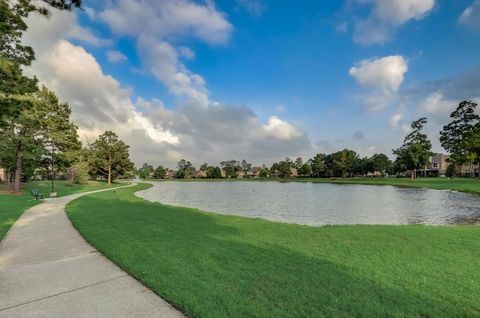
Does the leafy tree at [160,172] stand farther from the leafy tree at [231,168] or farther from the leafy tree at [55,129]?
the leafy tree at [55,129]

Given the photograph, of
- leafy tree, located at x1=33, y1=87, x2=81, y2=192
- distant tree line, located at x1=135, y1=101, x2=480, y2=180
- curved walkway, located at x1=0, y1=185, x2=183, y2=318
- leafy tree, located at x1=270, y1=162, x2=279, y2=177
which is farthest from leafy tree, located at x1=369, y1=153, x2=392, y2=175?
curved walkway, located at x1=0, y1=185, x2=183, y2=318

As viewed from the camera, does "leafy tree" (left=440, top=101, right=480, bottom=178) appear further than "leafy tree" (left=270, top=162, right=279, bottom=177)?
No

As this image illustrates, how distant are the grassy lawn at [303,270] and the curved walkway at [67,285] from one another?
0.26 metres

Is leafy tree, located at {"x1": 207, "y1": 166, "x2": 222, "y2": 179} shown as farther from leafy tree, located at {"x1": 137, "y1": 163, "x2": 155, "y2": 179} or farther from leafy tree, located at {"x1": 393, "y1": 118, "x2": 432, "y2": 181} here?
leafy tree, located at {"x1": 393, "y1": 118, "x2": 432, "y2": 181}

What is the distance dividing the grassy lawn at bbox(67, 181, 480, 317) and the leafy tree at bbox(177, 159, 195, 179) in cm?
13447

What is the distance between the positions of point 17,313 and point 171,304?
6.30 ft

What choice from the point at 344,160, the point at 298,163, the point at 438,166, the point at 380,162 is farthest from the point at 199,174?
the point at 438,166

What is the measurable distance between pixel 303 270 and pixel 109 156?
217 ft

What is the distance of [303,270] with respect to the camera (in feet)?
17.1

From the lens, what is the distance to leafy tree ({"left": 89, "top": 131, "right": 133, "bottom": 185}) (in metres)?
64.0

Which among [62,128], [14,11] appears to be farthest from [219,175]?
[14,11]

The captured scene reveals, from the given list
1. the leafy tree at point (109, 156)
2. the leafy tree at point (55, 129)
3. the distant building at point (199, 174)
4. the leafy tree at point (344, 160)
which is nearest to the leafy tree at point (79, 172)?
the leafy tree at point (109, 156)

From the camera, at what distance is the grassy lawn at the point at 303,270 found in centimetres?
380

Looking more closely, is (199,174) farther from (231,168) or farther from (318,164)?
(318,164)
